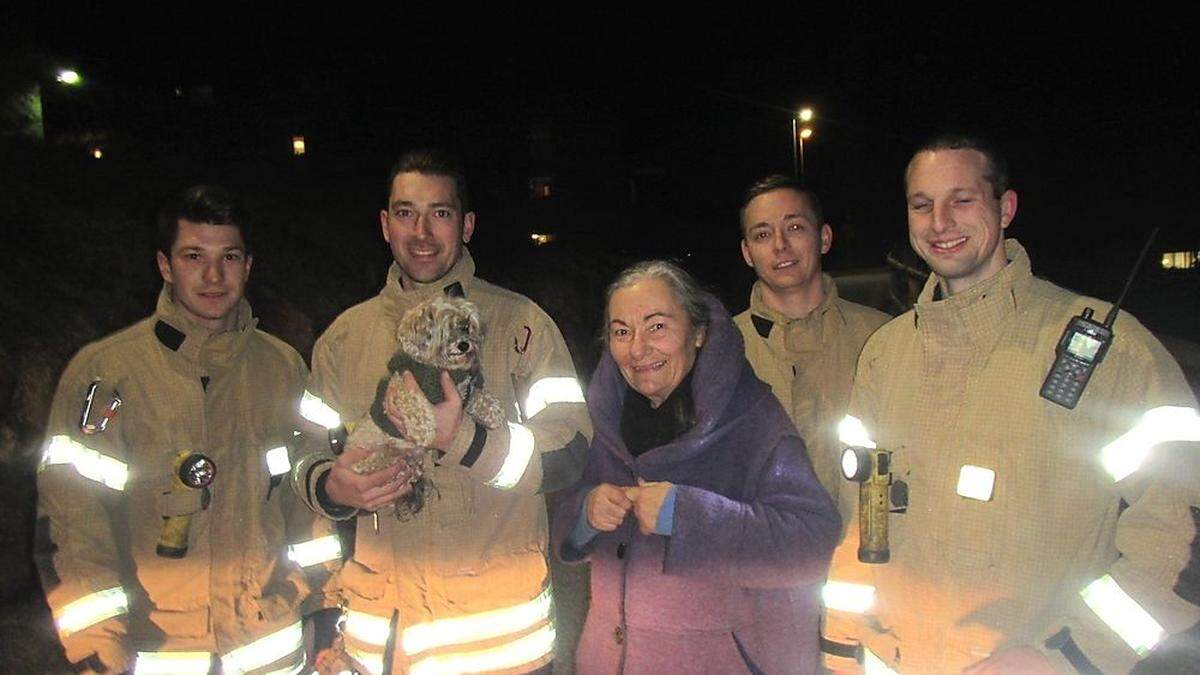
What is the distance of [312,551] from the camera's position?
3355 mm

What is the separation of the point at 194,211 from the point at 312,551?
1499 mm

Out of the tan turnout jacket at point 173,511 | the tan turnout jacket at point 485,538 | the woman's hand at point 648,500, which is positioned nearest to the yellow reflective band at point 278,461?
the tan turnout jacket at point 173,511

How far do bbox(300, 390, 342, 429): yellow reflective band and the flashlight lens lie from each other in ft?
6.57

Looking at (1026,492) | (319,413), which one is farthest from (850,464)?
(319,413)

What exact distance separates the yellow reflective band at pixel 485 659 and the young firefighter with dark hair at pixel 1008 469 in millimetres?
1250

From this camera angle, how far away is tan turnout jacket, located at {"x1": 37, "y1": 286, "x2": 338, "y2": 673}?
287 cm

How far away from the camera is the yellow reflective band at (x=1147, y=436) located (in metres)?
2.22

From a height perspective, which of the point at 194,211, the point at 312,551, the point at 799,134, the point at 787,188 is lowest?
the point at 312,551

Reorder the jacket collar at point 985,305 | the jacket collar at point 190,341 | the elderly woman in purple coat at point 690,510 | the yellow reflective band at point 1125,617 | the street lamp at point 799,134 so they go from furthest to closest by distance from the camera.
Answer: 1. the street lamp at point 799,134
2. the jacket collar at point 190,341
3. the jacket collar at point 985,305
4. the elderly woman in purple coat at point 690,510
5. the yellow reflective band at point 1125,617

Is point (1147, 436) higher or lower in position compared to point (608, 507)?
higher

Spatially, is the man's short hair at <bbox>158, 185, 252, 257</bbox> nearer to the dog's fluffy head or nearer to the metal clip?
the metal clip

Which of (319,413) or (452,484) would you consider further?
(319,413)

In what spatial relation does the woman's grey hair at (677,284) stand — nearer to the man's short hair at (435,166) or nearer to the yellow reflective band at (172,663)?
the man's short hair at (435,166)

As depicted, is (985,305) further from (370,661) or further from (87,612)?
(87,612)
